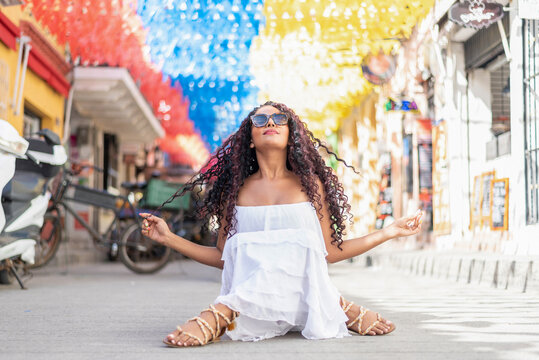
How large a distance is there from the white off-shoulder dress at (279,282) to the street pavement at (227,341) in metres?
0.09

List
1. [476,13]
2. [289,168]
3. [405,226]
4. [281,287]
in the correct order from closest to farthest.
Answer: [281,287] < [405,226] < [289,168] < [476,13]

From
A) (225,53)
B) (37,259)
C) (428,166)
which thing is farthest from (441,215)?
(37,259)

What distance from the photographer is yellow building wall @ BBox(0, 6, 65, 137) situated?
12.3 meters

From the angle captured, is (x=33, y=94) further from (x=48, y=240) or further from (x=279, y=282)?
(x=279, y=282)

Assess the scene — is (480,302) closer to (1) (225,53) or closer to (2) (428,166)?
(1) (225,53)

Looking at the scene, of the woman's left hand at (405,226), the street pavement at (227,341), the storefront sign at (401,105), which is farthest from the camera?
the storefront sign at (401,105)

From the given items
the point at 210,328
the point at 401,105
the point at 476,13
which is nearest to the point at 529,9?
the point at 476,13

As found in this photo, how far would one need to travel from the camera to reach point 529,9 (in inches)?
341

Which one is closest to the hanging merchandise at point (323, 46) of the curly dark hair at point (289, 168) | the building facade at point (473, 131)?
the building facade at point (473, 131)

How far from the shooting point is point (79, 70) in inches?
685

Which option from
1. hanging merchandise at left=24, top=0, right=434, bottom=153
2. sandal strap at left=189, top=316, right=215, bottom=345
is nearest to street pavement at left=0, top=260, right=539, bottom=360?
sandal strap at left=189, top=316, right=215, bottom=345

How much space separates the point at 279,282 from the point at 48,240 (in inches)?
282

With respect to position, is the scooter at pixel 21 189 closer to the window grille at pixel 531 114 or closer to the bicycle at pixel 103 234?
the bicycle at pixel 103 234

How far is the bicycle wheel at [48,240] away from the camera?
10.5m
